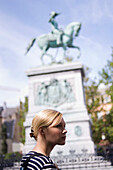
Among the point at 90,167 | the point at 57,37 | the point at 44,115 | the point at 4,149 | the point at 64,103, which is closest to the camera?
the point at 44,115

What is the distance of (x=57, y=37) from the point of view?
46.4ft

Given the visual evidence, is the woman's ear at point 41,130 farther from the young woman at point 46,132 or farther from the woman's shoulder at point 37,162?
the woman's shoulder at point 37,162

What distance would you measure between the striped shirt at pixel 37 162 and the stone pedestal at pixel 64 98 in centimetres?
1044

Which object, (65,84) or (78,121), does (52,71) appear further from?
(78,121)

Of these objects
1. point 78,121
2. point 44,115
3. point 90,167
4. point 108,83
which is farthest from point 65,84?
point 44,115

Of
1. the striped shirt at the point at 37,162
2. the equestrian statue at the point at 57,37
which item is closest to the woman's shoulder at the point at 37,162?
the striped shirt at the point at 37,162

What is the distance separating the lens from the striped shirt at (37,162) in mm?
1301

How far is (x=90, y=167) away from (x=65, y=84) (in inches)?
229

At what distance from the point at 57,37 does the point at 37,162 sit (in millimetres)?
13347

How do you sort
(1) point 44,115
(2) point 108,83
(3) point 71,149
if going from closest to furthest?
(1) point 44,115 → (3) point 71,149 → (2) point 108,83

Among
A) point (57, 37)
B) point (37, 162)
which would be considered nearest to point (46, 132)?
point (37, 162)

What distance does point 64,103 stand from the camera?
12.9 meters

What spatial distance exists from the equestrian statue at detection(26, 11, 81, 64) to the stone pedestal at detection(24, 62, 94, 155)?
132cm

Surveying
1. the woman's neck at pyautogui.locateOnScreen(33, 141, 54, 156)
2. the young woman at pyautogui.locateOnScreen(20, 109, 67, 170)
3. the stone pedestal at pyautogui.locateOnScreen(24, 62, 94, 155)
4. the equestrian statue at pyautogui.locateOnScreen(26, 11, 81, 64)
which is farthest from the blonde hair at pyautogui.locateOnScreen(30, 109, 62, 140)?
the equestrian statue at pyautogui.locateOnScreen(26, 11, 81, 64)
